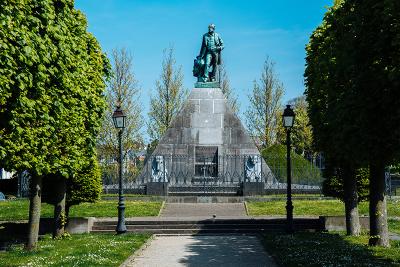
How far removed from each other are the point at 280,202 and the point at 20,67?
18652 millimetres

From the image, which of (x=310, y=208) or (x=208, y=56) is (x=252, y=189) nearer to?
(x=310, y=208)

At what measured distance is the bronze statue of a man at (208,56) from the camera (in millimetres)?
34844

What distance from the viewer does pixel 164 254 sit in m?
15.3

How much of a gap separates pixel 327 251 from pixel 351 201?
458 centimetres

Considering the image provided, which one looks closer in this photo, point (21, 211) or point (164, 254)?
point (164, 254)

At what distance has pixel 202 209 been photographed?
26188 mm

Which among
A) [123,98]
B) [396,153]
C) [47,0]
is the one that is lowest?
[396,153]

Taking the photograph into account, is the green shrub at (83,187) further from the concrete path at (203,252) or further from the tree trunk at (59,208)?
the concrete path at (203,252)

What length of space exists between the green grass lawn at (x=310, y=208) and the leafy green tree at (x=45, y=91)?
10.4m

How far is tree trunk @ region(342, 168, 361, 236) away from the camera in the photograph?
18297mm

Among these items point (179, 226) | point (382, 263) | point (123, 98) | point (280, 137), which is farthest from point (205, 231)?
point (280, 137)

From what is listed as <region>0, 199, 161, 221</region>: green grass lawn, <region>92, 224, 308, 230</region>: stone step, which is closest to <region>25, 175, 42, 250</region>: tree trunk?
<region>92, 224, 308, 230</region>: stone step

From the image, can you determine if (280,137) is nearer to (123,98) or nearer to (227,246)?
(123,98)

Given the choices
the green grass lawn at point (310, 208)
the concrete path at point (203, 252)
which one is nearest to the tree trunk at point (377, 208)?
the concrete path at point (203, 252)
